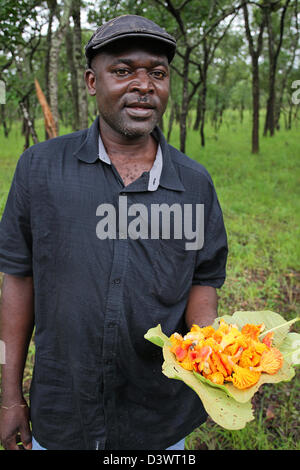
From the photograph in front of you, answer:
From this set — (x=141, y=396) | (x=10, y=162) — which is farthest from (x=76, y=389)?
(x=10, y=162)

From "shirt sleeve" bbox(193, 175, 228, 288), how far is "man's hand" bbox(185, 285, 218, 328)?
0.03m

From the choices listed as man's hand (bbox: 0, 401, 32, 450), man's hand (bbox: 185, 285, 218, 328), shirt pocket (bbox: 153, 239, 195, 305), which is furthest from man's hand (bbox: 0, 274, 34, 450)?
man's hand (bbox: 185, 285, 218, 328)

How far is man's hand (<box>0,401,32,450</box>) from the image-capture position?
1538mm

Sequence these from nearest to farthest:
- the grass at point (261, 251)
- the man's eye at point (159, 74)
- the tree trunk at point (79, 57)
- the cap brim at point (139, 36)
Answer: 1. the cap brim at point (139, 36)
2. the man's eye at point (159, 74)
3. the grass at point (261, 251)
4. the tree trunk at point (79, 57)

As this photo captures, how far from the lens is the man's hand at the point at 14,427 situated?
154 cm

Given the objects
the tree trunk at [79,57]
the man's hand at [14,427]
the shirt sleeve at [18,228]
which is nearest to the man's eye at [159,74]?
the shirt sleeve at [18,228]

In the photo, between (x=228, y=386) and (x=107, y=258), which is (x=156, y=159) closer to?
(x=107, y=258)

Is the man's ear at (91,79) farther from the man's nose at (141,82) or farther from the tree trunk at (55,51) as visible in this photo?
the tree trunk at (55,51)

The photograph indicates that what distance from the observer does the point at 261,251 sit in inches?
197

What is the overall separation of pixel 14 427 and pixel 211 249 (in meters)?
1.08

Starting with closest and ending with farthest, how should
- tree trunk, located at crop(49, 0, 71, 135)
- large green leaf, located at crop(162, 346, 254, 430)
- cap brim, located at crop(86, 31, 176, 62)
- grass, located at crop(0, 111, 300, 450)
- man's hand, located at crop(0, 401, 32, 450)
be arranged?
large green leaf, located at crop(162, 346, 254, 430)
cap brim, located at crop(86, 31, 176, 62)
man's hand, located at crop(0, 401, 32, 450)
grass, located at crop(0, 111, 300, 450)
tree trunk, located at crop(49, 0, 71, 135)

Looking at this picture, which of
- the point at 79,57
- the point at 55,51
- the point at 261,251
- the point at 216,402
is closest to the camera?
the point at 216,402

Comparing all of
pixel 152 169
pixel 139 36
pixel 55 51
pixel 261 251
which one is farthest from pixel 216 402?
pixel 55 51

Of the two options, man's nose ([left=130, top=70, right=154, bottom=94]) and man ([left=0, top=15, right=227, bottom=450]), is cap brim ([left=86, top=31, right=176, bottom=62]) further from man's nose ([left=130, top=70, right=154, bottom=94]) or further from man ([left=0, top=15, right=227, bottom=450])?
man's nose ([left=130, top=70, right=154, bottom=94])
